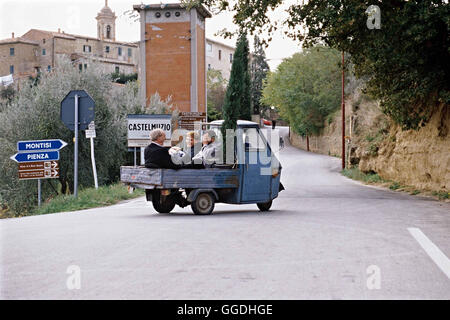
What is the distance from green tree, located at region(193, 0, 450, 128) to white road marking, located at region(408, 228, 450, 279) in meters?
7.93

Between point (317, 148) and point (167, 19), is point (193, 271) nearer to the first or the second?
point (167, 19)

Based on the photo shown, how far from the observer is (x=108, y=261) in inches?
277

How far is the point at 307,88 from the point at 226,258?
226ft

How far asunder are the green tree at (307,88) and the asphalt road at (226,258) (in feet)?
189

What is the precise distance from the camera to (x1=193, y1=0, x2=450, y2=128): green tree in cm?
1688

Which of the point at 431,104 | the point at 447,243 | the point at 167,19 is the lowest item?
the point at 447,243

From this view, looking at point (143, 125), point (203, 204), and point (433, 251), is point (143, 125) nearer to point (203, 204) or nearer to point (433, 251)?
point (203, 204)

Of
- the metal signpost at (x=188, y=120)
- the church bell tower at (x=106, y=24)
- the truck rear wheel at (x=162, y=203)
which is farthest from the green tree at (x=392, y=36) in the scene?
the church bell tower at (x=106, y=24)

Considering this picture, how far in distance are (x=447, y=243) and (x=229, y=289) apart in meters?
4.61

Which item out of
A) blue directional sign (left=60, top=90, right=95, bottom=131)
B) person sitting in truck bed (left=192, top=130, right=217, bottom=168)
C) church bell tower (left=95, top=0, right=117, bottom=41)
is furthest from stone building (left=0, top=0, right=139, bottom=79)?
person sitting in truck bed (left=192, top=130, right=217, bottom=168)

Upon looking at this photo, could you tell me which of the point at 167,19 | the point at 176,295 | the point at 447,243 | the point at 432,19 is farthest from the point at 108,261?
the point at 167,19

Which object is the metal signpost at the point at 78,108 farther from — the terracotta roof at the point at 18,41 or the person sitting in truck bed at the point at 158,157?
the terracotta roof at the point at 18,41

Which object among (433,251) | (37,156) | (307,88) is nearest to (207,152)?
(433,251)

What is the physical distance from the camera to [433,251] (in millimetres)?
8031
